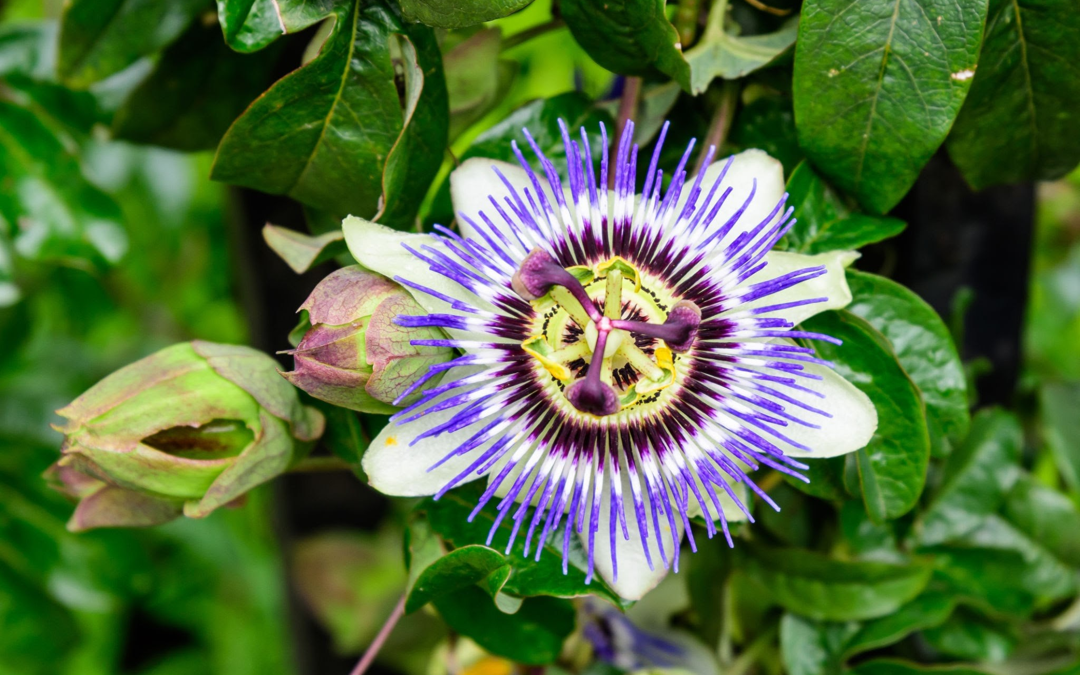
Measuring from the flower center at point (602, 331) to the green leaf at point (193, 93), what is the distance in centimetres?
61

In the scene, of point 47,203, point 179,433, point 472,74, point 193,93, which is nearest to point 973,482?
point 472,74

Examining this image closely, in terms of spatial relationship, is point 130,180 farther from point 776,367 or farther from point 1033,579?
point 1033,579

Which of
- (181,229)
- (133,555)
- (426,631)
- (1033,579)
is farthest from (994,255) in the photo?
(181,229)

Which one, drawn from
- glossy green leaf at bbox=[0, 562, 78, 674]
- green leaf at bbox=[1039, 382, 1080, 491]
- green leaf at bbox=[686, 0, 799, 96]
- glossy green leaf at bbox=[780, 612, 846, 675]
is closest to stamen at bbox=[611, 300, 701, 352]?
green leaf at bbox=[686, 0, 799, 96]

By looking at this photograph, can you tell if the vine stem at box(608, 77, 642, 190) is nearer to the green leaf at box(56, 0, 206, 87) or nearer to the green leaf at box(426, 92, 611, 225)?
the green leaf at box(426, 92, 611, 225)

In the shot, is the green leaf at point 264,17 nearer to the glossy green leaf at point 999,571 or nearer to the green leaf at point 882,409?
the green leaf at point 882,409

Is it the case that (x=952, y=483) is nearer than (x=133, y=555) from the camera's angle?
Yes

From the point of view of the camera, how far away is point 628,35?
845 millimetres

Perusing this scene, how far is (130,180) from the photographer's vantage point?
2.13 metres

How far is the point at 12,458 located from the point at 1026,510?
65.2 inches

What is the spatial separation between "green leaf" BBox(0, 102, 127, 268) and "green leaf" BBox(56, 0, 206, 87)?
0.23 meters

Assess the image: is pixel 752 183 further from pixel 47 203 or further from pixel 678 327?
pixel 47 203

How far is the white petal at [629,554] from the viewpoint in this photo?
80cm

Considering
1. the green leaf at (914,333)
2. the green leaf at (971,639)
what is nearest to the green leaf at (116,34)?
the green leaf at (914,333)
